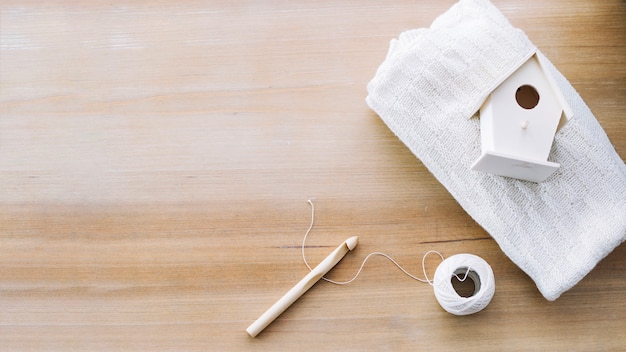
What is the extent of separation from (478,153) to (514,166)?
56mm

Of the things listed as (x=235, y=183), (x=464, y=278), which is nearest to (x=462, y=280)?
(x=464, y=278)

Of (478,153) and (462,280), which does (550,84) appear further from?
(462,280)

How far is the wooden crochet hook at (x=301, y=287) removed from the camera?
69 cm

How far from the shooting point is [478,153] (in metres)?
0.67

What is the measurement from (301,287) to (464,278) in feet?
0.66

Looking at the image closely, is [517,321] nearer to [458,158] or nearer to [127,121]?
[458,158]

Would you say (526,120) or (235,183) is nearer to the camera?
(526,120)

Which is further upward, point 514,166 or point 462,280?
point 514,166

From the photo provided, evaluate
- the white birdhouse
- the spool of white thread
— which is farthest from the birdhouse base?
the spool of white thread

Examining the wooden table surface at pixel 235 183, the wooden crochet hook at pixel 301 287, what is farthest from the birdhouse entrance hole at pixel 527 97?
the wooden crochet hook at pixel 301 287

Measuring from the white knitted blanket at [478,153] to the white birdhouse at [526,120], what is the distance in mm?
37

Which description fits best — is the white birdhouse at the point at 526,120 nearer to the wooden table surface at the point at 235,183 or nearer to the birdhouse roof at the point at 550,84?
the birdhouse roof at the point at 550,84

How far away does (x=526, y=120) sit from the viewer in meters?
0.60

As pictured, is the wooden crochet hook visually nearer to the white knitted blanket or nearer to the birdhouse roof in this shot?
the white knitted blanket
